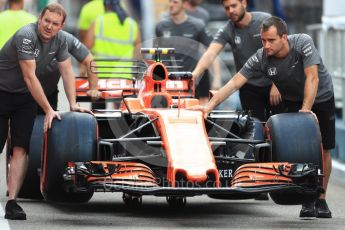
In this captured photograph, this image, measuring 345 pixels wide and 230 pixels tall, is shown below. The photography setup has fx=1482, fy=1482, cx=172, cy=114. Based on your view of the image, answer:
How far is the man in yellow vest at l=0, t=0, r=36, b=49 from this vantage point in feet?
54.7

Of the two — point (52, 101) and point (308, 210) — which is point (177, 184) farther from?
point (52, 101)

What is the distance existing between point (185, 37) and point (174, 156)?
643cm

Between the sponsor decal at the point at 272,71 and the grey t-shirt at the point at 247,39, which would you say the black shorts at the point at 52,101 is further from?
the sponsor decal at the point at 272,71

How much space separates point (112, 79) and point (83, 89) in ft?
1.08

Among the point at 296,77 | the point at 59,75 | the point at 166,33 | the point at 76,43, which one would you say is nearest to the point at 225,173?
the point at 296,77

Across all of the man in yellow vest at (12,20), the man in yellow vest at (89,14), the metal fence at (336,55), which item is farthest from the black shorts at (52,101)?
the metal fence at (336,55)

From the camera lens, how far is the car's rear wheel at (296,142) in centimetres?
1266

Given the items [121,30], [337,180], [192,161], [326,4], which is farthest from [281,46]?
[326,4]

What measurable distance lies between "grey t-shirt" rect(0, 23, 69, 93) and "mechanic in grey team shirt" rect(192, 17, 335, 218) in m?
1.41

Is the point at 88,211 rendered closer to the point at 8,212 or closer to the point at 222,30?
the point at 8,212

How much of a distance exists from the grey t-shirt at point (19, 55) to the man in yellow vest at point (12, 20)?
12.1 feet

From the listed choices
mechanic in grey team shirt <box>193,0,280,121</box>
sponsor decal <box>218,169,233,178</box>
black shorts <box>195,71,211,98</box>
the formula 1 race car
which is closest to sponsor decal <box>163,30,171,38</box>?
black shorts <box>195,71,211,98</box>

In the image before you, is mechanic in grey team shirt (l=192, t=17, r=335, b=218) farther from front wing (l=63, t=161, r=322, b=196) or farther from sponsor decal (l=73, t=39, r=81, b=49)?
sponsor decal (l=73, t=39, r=81, b=49)

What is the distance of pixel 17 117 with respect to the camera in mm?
12922
